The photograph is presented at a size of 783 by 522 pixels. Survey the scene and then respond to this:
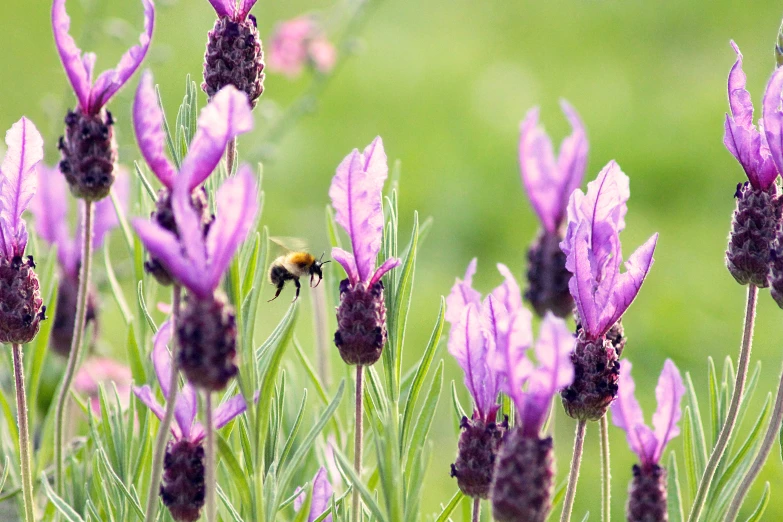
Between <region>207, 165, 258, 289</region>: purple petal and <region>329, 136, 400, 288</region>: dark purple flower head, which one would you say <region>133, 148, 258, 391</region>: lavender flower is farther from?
<region>329, 136, 400, 288</region>: dark purple flower head

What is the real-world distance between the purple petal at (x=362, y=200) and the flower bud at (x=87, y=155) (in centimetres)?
25

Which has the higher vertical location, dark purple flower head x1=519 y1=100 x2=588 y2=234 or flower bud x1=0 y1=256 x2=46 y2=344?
dark purple flower head x1=519 y1=100 x2=588 y2=234

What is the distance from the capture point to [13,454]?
155cm

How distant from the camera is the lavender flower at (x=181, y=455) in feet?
3.61

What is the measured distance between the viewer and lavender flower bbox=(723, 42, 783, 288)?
1139 millimetres

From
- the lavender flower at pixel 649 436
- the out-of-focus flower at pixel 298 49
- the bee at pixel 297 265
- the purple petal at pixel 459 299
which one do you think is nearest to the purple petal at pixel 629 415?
the lavender flower at pixel 649 436

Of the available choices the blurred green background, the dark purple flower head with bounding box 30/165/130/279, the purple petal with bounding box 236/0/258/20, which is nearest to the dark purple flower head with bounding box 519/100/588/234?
the purple petal with bounding box 236/0/258/20

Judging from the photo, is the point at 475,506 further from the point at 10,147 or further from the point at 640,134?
the point at 640,134

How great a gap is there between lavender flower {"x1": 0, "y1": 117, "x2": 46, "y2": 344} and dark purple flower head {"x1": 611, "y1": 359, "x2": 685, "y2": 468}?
0.74 metres

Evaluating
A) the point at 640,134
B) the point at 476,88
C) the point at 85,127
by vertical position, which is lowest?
A: the point at 85,127

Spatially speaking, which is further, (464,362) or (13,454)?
(13,454)

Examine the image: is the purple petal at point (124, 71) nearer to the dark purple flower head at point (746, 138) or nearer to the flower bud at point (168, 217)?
the flower bud at point (168, 217)

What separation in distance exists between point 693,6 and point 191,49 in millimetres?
2481

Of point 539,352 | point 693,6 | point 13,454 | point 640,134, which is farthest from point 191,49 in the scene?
point 539,352
